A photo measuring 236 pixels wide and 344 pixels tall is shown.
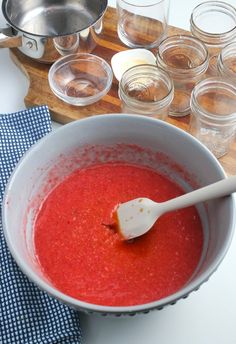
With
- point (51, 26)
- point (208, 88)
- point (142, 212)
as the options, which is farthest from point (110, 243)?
point (51, 26)

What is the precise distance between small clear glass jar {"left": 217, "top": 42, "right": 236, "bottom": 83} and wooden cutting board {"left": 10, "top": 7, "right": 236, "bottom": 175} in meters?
0.14

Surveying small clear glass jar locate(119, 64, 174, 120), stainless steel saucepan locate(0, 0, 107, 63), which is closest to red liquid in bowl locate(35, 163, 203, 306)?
small clear glass jar locate(119, 64, 174, 120)

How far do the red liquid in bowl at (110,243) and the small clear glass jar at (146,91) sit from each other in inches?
6.7

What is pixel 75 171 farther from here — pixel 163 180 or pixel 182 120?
pixel 182 120

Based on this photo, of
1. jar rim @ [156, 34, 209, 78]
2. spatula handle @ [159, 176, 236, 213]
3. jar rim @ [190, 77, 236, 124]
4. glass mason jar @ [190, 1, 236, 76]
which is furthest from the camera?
glass mason jar @ [190, 1, 236, 76]

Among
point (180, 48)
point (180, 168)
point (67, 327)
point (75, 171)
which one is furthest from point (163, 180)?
point (180, 48)

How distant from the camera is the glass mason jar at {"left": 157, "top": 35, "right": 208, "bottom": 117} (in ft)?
4.42

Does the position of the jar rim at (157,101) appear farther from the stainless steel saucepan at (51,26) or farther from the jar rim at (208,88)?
the stainless steel saucepan at (51,26)

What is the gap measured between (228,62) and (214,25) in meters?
0.18

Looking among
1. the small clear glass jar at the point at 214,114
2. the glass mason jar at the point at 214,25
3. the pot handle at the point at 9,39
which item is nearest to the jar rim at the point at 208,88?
the small clear glass jar at the point at 214,114

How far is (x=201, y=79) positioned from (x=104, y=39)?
11.2 inches

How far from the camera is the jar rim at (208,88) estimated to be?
1.23 m

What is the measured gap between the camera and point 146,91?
1352 millimetres

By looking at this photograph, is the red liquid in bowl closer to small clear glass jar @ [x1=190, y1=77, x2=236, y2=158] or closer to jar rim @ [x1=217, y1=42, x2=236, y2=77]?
small clear glass jar @ [x1=190, y1=77, x2=236, y2=158]
